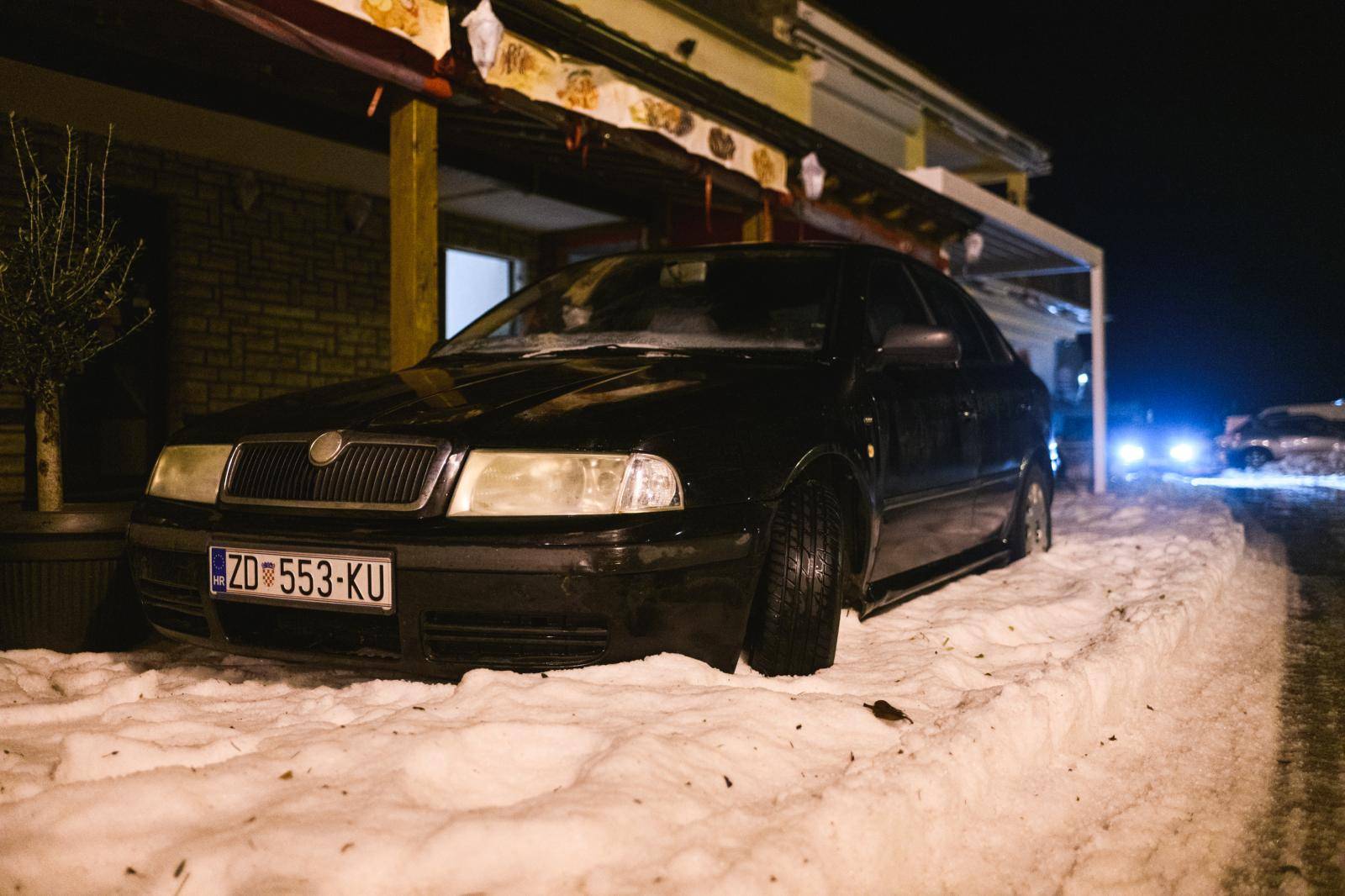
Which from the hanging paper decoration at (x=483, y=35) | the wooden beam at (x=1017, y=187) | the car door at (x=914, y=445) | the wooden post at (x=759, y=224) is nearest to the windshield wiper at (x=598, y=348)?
the car door at (x=914, y=445)

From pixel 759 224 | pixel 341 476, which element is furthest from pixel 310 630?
pixel 759 224

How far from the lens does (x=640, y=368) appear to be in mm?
3316

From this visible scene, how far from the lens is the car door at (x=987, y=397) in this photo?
4801 millimetres

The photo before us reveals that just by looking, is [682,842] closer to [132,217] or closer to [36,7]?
[36,7]

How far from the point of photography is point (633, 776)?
220 centimetres

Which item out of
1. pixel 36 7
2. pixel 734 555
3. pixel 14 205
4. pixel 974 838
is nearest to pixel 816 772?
pixel 974 838

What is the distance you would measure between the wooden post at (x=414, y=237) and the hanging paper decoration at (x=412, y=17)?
415 mm

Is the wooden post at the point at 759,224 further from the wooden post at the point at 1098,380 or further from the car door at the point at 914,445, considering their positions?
the wooden post at the point at 1098,380

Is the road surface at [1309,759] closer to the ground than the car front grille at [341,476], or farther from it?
closer to the ground

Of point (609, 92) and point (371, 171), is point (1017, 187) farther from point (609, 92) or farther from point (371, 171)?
point (609, 92)

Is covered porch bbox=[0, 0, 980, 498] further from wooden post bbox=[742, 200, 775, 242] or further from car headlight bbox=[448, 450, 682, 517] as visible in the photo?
car headlight bbox=[448, 450, 682, 517]

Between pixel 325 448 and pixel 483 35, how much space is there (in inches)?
116

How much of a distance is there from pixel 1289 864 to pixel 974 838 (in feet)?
2.35

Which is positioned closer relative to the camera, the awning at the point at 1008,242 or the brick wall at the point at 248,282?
the brick wall at the point at 248,282
